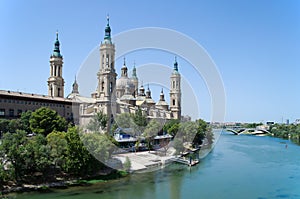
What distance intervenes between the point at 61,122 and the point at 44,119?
156 centimetres

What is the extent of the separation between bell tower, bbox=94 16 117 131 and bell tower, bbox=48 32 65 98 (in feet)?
26.5

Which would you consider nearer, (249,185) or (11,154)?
(11,154)

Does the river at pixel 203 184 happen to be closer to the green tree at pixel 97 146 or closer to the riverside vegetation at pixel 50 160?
the riverside vegetation at pixel 50 160

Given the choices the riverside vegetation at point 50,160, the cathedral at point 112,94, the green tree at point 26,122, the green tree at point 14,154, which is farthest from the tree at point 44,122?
the green tree at point 14,154

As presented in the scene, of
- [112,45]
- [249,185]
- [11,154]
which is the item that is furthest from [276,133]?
[11,154]

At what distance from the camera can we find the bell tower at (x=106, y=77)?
29.9 metres

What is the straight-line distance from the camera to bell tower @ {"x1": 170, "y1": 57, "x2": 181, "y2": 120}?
45.9m

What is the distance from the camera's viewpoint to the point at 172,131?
31.4m

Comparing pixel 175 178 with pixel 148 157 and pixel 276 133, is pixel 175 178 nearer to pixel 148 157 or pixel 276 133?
pixel 148 157

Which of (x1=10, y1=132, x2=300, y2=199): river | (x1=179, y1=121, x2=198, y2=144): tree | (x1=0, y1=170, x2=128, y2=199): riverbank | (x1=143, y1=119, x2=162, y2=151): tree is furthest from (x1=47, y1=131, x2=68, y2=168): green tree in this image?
(x1=179, y1=121, x2=198, y2=144): tree

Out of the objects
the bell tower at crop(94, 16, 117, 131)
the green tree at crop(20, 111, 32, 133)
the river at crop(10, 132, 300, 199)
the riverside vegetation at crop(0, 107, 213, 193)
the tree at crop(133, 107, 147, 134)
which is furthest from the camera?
the bell tower at crop(94, 16, 117, 131)

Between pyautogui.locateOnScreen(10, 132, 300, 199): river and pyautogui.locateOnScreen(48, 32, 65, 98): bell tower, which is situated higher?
pyautogui.locateOnScreen(48, 32, 65, 98): bell tower

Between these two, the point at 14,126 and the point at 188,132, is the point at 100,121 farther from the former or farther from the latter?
the point at 188,132

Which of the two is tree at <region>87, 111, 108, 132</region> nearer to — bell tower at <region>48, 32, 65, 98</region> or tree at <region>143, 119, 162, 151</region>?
tree at <region>143, 119, 162, 151</region>
